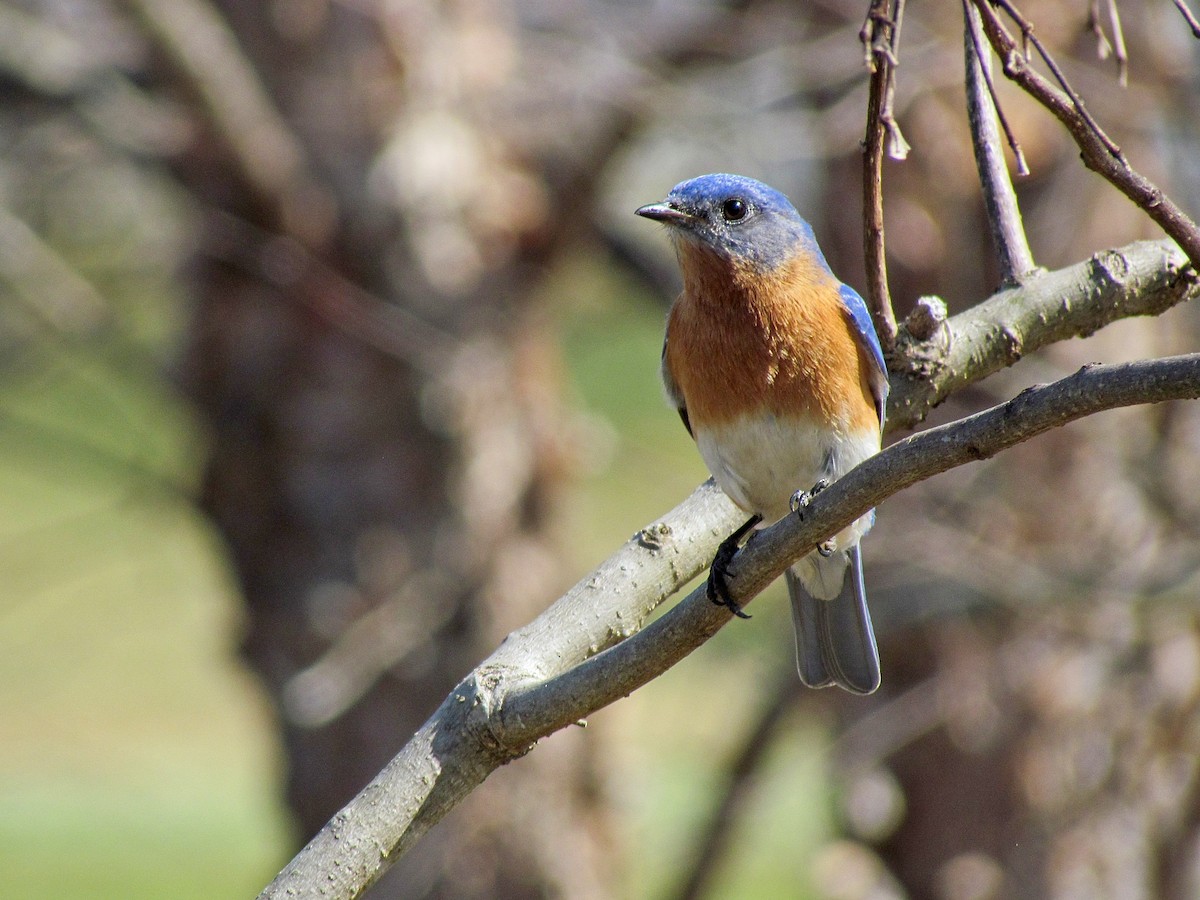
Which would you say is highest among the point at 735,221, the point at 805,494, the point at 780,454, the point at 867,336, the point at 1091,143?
the point at 735,221

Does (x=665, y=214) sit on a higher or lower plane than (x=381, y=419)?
lower

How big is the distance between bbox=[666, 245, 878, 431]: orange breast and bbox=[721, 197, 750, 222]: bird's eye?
150 mm

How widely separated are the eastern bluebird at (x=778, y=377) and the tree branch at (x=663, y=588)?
0.23 metres

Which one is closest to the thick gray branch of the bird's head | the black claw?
the black claw

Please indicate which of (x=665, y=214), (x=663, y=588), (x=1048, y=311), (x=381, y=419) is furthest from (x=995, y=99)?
(x=381, y=419)

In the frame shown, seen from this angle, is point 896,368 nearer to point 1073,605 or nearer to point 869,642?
point 869,642

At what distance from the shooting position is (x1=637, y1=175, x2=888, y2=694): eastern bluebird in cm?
A: 316

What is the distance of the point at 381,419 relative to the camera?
19.8 feet

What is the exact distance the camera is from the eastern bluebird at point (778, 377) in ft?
10.4

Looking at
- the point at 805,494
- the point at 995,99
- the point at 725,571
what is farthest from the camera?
the point at 805,494

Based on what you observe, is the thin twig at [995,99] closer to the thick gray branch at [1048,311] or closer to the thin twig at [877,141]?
the thin twig at [877,141]

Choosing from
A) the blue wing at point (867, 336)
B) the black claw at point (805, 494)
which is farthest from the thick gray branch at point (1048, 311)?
the black claw at point (805, 494)

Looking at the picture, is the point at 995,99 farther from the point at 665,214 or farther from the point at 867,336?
the point at 665,214

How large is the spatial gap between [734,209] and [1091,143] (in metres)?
1.68
